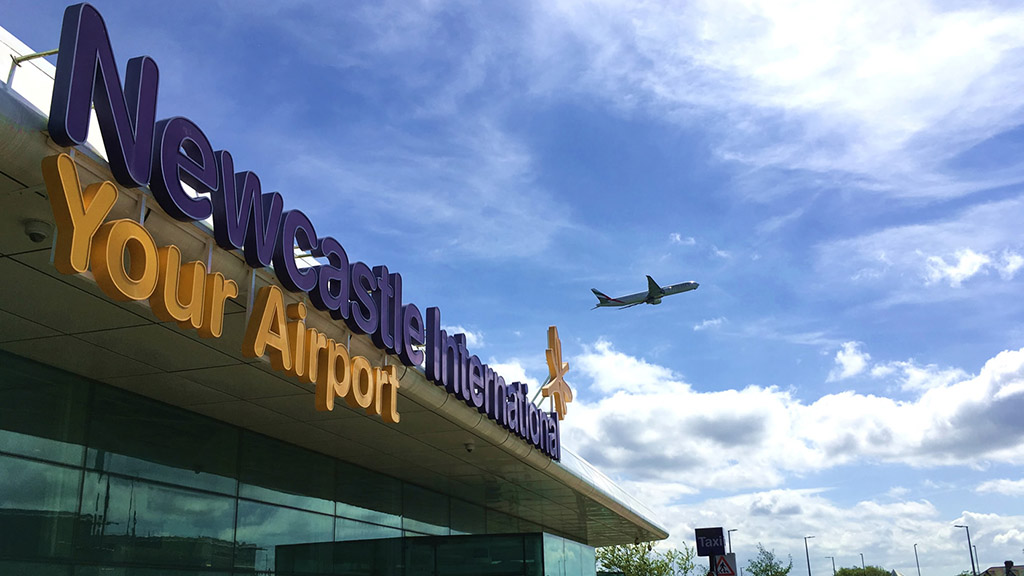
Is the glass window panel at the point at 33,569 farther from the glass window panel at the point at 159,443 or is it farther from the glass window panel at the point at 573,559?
the glass window panel at the point at 573,559

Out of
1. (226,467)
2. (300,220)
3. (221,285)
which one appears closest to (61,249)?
(221,285)

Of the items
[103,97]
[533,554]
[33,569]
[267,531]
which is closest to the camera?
[103,97]

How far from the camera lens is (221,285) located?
970cm

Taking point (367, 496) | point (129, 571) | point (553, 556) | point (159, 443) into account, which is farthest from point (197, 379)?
point (553, 556)

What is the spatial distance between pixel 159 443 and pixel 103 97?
8.84 meters

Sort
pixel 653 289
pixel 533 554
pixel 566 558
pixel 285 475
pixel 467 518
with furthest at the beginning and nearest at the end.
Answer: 1. pixel 653 289
2. pixel 467 518
3. pixel 566 558
4. pixel 533 554
5. pixel 285 475

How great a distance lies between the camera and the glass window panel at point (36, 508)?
12.2 m

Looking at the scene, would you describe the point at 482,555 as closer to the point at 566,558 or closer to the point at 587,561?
the point at 566,558

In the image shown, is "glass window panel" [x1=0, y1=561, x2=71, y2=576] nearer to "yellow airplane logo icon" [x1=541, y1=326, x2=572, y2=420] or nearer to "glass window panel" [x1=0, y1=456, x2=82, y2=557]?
"glass window panel" [x1=0, y1=456, x2=82, y2=557]

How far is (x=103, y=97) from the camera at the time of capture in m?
8.08

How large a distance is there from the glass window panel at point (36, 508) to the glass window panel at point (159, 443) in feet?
2.08

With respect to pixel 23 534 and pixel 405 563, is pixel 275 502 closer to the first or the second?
pixel 405 563

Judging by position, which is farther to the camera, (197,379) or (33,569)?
(197,379)

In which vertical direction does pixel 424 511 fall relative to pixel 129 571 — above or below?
above
